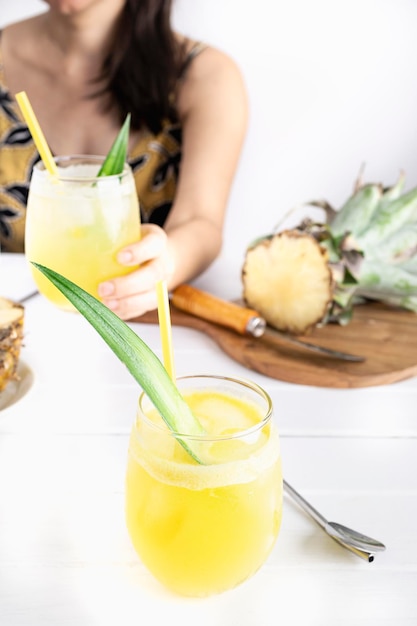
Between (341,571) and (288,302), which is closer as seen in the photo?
(341,571)

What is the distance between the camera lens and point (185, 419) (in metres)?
0.52

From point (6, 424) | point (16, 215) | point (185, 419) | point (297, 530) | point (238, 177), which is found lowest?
point (16, 215)

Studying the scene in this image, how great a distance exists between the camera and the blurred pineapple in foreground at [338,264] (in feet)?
3.62

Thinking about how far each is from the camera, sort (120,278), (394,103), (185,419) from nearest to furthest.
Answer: (185,419) < (120,278) < (394,103)

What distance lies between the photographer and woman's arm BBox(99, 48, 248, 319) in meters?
1.44

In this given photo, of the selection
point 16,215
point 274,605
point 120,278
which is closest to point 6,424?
point 120,278

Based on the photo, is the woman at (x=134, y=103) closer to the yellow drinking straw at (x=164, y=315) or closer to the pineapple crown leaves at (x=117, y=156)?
the pineapple crown leaves at (x=117, y=156)

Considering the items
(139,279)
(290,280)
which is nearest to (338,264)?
(290,280)

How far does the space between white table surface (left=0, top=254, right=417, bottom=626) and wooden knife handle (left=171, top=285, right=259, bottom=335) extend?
0.06m

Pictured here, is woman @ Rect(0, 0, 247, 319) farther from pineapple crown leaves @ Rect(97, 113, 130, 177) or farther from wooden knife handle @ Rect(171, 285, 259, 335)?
pineapple crown leaves @ Rect(97, 113, 130, 177)

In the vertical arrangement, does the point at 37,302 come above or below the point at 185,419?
below

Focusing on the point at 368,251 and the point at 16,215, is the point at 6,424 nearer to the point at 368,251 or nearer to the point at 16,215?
the point at 368,251

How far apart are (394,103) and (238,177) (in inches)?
18.5

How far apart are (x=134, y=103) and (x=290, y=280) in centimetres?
88
